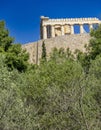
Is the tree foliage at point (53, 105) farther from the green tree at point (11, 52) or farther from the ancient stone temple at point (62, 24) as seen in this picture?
the ancient stone temple at point (62, 24)

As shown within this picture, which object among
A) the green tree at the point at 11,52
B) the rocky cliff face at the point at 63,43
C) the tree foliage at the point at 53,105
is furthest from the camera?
the rocky cliff face at the point at 63,43

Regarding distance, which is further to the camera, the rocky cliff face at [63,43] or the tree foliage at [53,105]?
the rocky cliff face at [63,43]

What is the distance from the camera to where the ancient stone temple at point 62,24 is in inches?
2827

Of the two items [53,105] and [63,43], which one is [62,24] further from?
[53,105]

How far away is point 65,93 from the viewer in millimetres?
15773

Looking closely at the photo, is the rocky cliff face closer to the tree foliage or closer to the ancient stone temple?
the ancient stone temple

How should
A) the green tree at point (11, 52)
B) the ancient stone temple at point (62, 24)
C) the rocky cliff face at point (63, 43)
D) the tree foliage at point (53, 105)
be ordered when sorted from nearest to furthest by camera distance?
the tree foliage at point (53, 105)
the green tree at point (11, 52)
the rocky cliff face at point (63, 43)
the ancient stone temple at point (62, 24)

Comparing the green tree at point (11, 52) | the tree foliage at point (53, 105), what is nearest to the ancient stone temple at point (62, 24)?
the green tree at point (11, 52)

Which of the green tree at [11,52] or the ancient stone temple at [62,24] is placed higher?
the ancient stone temple at [62,24]

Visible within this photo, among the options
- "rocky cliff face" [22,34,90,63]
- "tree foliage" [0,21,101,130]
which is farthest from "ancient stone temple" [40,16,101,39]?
"tree foliage" [0,21,101,130]

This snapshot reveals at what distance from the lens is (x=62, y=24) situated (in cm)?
7188

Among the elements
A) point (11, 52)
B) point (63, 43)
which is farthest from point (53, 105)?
point (63, 43)

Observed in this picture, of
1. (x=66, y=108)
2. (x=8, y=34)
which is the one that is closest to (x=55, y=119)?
(x=66, y=108)

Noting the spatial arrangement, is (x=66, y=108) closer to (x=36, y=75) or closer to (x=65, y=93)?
(x=65, y=93)
